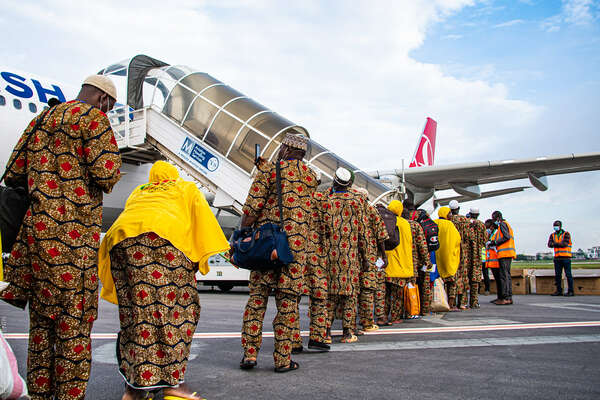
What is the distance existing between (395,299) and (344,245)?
1.88 meters

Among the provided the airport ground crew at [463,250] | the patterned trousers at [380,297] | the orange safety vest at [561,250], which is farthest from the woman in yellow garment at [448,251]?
the orange safety vest at [561,250]

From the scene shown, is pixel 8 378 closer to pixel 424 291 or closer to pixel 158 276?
pixel 158 276

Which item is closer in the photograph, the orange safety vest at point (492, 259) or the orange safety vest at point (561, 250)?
the orange safety vest at point (492, 259)

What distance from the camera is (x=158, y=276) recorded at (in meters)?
2.53

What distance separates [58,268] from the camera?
7.11 ft

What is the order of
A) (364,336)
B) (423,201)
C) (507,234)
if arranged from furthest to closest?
(423,201) < (507,234) < (364,336)

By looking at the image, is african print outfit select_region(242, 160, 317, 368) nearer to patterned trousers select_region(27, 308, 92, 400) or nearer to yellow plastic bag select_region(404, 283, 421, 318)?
patterned trousers select_region(27, 308, 92, 400)

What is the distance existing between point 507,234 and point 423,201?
35.1ft

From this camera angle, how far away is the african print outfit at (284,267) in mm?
3371

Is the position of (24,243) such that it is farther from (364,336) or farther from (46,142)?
(364,336)

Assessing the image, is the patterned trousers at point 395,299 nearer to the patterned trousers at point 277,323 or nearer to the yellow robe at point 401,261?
the yellow robe at point 401,261

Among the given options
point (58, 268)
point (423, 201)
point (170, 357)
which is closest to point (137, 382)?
point (170, 357)

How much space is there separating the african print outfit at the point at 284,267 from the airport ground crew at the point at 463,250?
519 centimetres

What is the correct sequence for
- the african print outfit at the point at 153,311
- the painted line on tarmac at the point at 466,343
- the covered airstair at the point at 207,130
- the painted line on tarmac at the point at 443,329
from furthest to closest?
the covered airstair at the point at 207,130 → the painted line on tarmac at the point at 443,329 → the painted line on tarmac at the point at 466,343 → the african print outfit at the point at 153,311
